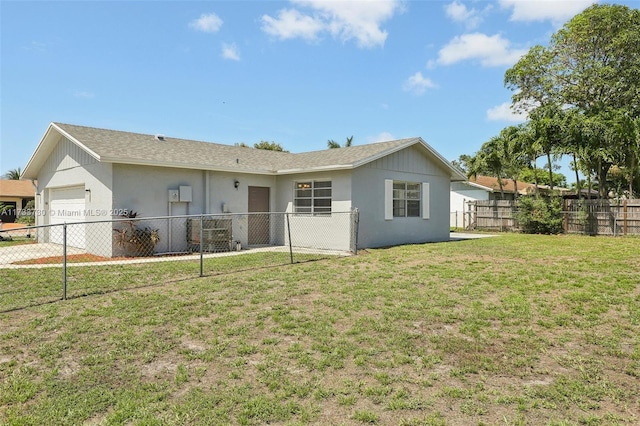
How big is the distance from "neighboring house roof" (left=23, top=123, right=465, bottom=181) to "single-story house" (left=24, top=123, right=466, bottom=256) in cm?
4

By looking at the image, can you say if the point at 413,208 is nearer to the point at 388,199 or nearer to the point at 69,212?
the point at 388,199

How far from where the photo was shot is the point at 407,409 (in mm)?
2914

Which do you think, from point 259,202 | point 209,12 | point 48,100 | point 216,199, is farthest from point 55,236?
point 209,12

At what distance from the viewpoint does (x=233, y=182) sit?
13.3m

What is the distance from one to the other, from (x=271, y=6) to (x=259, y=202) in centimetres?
621

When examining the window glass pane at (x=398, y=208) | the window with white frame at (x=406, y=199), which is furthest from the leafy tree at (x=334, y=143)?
the window glass pane at (x=398, y=208)

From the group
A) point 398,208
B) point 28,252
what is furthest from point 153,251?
point 398,208

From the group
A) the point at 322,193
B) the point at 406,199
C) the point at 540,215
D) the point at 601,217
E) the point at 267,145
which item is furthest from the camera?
the point at 267,145

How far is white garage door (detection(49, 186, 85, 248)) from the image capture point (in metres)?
12.6

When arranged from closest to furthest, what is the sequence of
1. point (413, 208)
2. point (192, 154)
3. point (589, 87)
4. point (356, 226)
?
point (356, 226)
point (192, 154)
point (413, 208)
point (589, 87)

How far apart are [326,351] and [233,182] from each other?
10024mm

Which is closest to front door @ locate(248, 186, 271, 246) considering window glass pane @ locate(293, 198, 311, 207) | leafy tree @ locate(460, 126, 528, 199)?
window glass pane @ locate(293, 198, 311, 207)

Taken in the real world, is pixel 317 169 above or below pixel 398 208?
above

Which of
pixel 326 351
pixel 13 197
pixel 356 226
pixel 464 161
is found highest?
pixel 464 161
